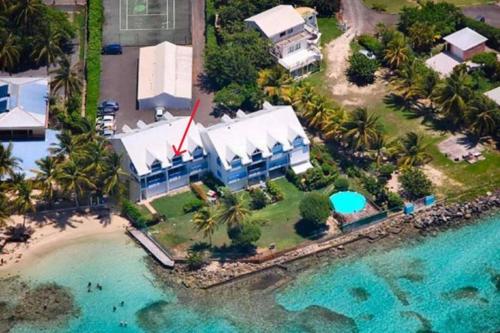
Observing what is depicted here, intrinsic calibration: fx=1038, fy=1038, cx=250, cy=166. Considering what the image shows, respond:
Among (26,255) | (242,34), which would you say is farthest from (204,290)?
(242,34)

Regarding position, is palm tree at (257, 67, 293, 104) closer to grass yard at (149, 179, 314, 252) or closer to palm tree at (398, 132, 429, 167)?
grass yard at (149, 179, 314, 252)

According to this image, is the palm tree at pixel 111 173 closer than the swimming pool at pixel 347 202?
Yes

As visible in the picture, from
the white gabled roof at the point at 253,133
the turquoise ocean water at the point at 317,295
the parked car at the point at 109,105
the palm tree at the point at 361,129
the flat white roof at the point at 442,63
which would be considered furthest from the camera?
the flat white roof at the point at 442,63

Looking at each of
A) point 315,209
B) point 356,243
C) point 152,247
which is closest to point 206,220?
point 152,247

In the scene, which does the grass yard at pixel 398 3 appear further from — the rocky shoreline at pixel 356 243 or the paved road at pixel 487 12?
the rocky shoreline at pixel 356 243

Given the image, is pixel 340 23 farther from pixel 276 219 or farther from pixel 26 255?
pixel 26 255

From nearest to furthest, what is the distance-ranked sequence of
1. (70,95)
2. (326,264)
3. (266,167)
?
(326,264) → (266,167) → (70,95)

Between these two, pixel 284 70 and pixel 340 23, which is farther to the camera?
pixel 340 23

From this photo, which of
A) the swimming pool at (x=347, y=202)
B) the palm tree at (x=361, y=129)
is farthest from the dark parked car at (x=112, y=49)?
the swimming pool at (x=347, y=202)
